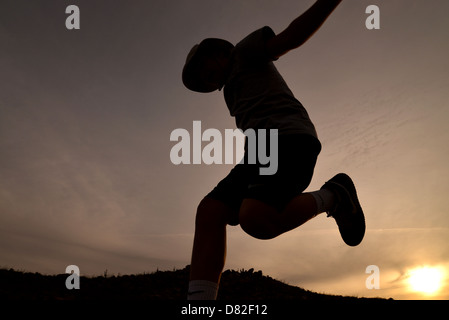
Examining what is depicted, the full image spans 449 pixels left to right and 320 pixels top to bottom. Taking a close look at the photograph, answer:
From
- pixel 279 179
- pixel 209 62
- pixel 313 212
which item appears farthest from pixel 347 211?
pixel 209 62

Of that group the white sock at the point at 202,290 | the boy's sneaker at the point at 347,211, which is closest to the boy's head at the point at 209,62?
the boy's sneaker at the point at 347,211

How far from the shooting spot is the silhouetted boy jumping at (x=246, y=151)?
7.84ft

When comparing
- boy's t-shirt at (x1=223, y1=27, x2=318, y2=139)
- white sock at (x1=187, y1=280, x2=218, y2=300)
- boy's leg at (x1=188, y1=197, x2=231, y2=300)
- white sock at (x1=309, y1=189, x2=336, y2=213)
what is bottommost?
white sock at (x1=187, y1=280, x2=218, y2=300)

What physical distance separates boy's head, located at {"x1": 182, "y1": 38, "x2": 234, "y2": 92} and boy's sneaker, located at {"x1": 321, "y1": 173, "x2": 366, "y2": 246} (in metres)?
1.44

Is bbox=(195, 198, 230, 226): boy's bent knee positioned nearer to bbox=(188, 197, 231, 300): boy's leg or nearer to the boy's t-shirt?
bbox=(188, 197, 231, 300): boy's leg

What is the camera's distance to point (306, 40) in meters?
2.41

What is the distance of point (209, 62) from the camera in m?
3.08

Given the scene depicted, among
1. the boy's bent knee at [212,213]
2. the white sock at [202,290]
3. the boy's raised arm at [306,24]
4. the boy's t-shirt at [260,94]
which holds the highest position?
the boy's raised arm at [306,24]

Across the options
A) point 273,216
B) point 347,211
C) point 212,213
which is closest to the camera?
point 273,216

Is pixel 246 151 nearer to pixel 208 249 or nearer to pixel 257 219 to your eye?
pixel 257 219

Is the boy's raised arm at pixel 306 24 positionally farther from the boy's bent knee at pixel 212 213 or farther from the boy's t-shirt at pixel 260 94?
the boy's bent knee at pixel 212 213

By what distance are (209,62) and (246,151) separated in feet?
3.07

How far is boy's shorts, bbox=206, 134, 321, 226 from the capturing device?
2.49 meters

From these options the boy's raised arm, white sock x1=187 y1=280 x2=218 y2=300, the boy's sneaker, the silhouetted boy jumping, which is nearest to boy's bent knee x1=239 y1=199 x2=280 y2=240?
the silhouetted boy jumping
